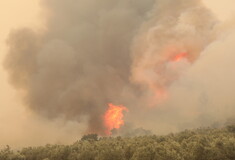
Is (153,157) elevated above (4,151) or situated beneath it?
situated beneath

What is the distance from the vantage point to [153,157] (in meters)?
66.2

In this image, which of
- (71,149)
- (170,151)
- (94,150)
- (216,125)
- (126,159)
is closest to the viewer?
(170,151)

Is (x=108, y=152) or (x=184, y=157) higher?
(x=108, y=152)

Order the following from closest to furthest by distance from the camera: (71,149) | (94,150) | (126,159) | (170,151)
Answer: (170,151) → (126,159) → (94,150) → (71,149)

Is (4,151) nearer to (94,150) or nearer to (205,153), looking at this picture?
(94,150)

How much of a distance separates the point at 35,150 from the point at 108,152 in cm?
3254

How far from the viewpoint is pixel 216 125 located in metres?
199

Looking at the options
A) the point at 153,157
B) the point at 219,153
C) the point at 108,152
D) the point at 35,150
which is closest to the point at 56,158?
the point at 35,150

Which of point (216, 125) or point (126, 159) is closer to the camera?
point (126, 159)

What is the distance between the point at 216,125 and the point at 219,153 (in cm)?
14081

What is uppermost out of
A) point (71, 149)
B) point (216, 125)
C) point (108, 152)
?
point (216, 125)

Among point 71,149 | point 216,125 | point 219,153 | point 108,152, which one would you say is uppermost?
point 216,125

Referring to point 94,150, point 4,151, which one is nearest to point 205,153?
point 94,150

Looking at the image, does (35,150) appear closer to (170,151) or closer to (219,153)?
(170,151)
